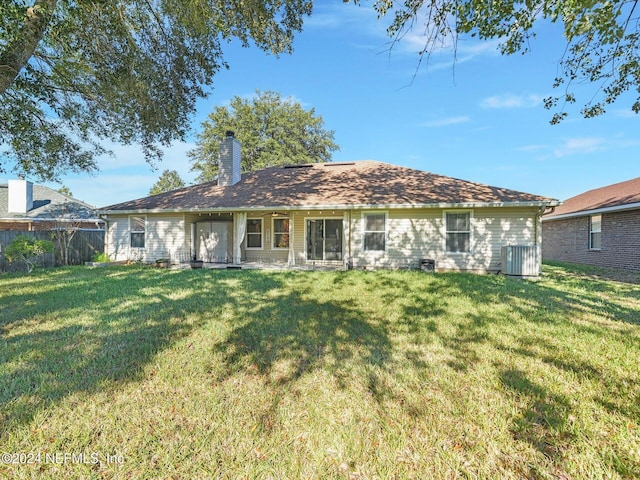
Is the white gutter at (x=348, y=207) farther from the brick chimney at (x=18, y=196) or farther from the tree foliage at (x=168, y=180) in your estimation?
the tree foliage at (x=168, y=180)

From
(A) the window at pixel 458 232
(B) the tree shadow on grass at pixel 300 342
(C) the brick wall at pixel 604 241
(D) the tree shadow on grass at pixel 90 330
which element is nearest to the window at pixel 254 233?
(D) the tree shadow on grass at pixel 90 330

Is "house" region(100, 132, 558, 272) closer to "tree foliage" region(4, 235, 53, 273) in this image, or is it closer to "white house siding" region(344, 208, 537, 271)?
"white house siding" region(344, 208, 537, 271)

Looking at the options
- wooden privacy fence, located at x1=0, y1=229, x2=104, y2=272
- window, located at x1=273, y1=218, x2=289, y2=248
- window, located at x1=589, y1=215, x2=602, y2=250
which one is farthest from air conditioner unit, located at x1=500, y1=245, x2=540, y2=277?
wooden privacy fence, located at x1=0, y1=229, x2=104, y2=272

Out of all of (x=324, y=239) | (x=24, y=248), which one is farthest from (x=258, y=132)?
(x=24, y=248)

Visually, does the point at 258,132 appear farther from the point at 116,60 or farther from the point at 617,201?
the point at 617,201

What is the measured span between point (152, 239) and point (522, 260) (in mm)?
14466

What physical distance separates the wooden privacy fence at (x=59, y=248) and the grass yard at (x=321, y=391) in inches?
330

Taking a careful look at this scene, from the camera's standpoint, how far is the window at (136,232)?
547 inches

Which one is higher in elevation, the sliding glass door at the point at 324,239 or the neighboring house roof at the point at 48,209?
the neighboring house roof at the point at 48,209

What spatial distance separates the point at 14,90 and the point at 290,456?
12.5m

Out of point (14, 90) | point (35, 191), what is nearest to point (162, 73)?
point (14, 90)

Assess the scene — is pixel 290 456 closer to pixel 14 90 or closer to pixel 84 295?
pixel 84 295

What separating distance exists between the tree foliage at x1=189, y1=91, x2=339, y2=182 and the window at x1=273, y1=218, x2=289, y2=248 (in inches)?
631

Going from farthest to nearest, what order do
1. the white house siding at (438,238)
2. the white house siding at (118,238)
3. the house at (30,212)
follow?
the house at (30,212), the white house siding at (118,238), the white house siding at (438,238)
